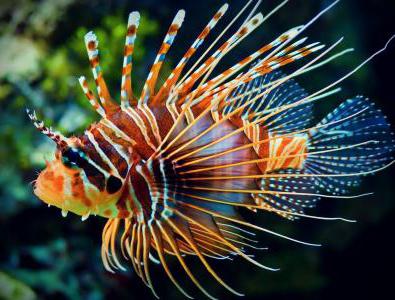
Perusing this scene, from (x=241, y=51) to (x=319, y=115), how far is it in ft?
4.40

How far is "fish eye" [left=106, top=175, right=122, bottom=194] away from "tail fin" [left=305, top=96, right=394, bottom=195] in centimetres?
118

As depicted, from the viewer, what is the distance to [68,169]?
176 cm

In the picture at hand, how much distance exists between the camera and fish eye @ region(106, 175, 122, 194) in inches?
70.6

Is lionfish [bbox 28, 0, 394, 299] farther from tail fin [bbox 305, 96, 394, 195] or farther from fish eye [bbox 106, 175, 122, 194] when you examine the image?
tail fin [bbox 305, 96, 394, 195]

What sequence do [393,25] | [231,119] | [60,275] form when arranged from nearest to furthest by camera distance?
[231,119]
[60,275]
[393,25]

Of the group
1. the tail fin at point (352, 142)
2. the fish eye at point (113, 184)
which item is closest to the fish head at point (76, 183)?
the fish eye at point (113, 184)

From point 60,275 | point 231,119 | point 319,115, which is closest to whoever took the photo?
point 231,119

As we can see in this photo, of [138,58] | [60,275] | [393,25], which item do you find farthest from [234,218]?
[393,25]

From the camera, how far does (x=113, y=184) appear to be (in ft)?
5.92

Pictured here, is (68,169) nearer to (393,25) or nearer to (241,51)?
(241,51)

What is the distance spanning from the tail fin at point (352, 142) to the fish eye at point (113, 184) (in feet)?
3.88

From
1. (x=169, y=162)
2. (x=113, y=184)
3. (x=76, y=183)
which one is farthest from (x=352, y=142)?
(x=76, y=183)

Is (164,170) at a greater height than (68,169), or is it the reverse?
(68,169)

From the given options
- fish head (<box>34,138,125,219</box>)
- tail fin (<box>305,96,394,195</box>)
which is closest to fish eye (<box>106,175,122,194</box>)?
fish head (<box>34,138,125,219</box>)
